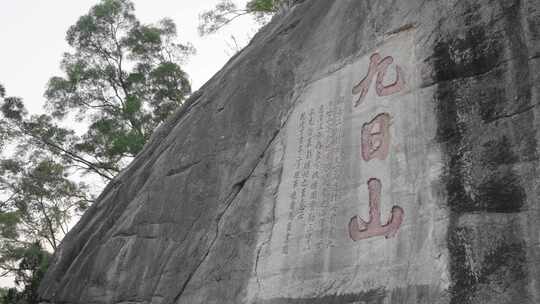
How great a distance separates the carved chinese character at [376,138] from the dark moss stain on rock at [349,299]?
914mm

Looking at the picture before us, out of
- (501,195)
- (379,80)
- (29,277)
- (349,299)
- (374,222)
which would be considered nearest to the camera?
(501,195)

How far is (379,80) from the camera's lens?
12.5 ft

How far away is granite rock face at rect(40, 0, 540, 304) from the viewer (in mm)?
2848

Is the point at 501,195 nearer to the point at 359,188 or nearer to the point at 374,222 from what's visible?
the point at 374,222

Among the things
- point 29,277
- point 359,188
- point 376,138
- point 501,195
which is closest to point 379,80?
point 376,138

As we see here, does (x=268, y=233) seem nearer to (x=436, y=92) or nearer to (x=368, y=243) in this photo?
(x=368, y=243)

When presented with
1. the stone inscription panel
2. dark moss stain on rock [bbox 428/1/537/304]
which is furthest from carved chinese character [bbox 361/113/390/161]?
dark moss stain on rock [bbox 428/1/537/304]

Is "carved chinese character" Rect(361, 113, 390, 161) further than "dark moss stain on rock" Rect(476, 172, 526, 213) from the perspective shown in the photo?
Yes

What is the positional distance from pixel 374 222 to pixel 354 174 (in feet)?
1.42

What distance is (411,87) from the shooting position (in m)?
3.56

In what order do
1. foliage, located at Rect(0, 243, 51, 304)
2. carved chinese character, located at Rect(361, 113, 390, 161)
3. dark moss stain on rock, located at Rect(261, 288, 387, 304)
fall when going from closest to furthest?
1. dark moss stain on rock, located at Rect(261, 288, 387, 304)
2. carved chinese character, located at Rect(361, 113, 390, 161)
3. foliage, located at Rect(0, 243, 51, 304)

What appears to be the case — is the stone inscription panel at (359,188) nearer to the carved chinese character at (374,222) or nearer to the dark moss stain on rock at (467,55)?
the carved chinese character at (374,222)

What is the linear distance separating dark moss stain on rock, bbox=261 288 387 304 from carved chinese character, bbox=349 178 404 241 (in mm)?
352

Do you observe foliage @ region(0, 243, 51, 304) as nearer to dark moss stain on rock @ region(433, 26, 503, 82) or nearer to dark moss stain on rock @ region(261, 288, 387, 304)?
dark moss stain on rock @ region(261, 288, 387, 304)
